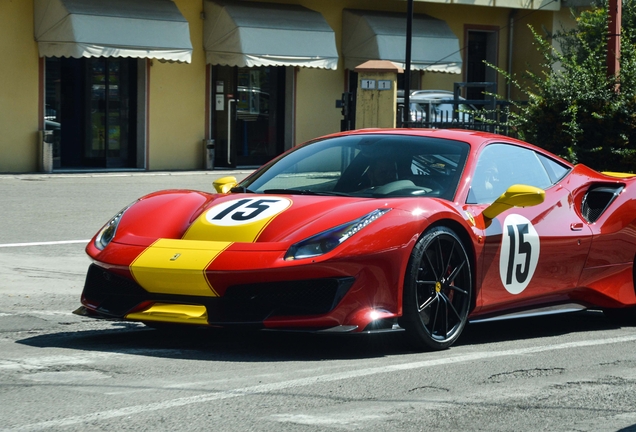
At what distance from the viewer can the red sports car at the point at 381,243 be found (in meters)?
5.75

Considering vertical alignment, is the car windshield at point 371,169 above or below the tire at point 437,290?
above

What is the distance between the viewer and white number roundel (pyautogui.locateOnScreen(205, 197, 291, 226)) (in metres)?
6.11

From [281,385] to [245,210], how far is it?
1.46m

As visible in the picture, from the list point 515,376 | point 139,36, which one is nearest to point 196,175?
point 139,36

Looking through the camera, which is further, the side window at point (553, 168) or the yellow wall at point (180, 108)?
the yellow wall at point (180, 108)

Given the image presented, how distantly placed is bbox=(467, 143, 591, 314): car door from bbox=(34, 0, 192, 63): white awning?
16.1 meters

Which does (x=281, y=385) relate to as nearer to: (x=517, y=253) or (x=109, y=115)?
(x=517, y=253)

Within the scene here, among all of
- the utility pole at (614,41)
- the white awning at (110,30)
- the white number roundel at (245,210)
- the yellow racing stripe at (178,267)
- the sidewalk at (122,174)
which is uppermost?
the white awning at (110,30)

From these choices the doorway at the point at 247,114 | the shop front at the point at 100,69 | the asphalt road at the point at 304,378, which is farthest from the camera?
the doorway at the point at 247,114

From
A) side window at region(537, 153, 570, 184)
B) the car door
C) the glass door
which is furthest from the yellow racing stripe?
the glass door

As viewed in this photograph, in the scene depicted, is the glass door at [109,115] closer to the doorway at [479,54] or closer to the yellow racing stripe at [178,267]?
the doorway at [479,54]

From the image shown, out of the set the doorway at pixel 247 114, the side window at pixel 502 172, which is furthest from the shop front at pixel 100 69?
the side window at pixel 502 172

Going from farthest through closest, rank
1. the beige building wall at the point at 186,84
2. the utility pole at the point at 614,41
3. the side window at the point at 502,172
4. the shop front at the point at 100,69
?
the beige building wall at the point at 186,84, the shop front at the point at 100,69, the utility pole at the point at 614,41, the side window at the point at 502,172

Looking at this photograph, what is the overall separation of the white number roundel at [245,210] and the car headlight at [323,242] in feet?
1.24
